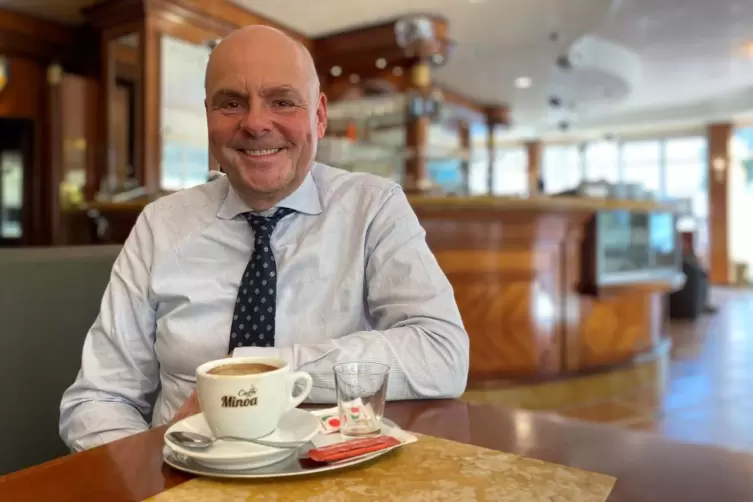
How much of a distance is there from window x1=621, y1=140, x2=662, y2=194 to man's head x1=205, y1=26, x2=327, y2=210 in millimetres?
12153

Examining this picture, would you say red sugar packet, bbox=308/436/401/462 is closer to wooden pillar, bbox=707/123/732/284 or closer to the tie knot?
the tie knot

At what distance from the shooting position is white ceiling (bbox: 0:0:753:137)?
5574mm

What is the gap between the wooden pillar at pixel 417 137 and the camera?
5871mm

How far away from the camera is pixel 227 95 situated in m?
1.14

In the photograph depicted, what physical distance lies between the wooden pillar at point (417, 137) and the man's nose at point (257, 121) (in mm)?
4612

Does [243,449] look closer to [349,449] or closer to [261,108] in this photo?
[349,449]

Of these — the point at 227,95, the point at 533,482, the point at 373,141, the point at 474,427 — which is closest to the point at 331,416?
the point at 474,427

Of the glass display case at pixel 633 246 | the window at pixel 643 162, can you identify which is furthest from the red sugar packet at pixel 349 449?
the window at pixel 643 162

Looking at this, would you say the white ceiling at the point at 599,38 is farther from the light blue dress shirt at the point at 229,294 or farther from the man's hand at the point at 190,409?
the man's hand at the point at 190,409

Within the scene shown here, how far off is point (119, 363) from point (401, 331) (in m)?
0.53

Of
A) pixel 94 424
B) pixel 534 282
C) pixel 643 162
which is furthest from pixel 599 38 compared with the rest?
pixel 94 424

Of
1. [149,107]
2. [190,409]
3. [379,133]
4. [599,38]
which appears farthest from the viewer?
[599,38]

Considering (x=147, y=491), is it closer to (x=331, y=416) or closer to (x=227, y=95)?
(x=331, y=416)

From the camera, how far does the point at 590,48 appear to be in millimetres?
7402
